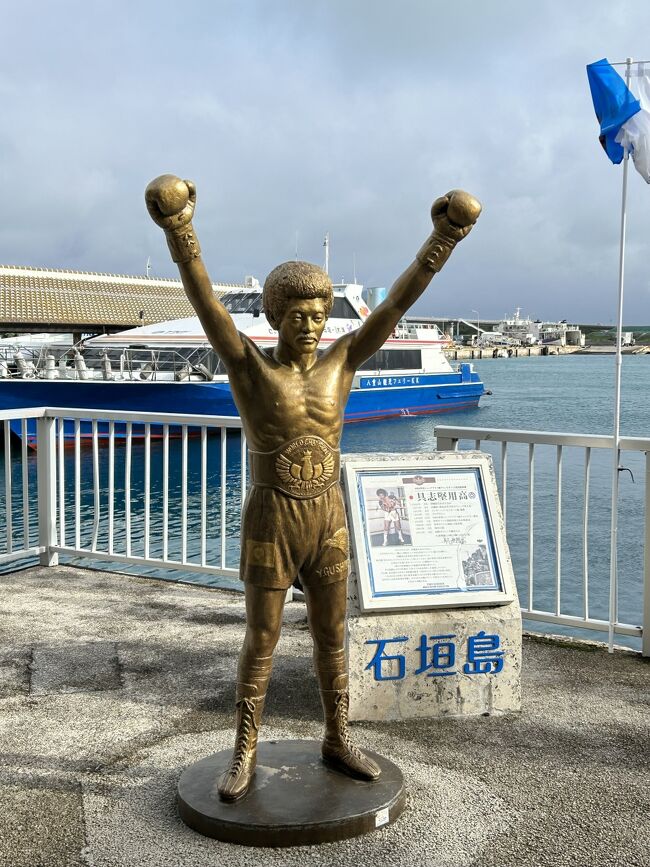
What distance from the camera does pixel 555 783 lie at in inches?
117

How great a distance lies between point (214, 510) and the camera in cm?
1220

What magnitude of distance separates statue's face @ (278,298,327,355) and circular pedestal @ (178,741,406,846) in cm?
141

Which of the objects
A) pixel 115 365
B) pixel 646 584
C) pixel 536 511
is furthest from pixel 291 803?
pixel 115 365

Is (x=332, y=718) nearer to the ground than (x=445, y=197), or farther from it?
nearer to the ground

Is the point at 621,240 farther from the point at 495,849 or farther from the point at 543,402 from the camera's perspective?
the point at 543,402

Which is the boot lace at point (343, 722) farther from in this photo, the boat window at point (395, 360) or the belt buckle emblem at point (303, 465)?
the boat window at point (395, 360)

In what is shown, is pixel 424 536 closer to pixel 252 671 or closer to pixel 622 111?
pixel 252 671

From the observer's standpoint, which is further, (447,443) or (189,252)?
(447,443)

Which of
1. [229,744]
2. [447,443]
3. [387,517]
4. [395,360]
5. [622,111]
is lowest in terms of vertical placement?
[229,744]

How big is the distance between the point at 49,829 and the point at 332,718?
96 cm

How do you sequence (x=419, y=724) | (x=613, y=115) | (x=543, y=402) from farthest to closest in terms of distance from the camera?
1. (x=543, y=402)
2. (x=613, y=115)
3. (x=419, y=724)

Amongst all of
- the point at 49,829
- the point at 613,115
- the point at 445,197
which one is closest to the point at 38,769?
the point at 49,829

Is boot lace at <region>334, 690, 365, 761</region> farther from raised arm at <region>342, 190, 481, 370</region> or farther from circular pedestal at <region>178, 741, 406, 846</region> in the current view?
raised arm at <region>342, 190, 481, 370</region>

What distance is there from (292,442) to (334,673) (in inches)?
32.2
